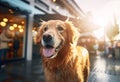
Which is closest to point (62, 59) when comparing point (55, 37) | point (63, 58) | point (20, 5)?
point (63, 58)

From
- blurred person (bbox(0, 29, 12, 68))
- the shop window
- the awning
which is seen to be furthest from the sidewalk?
the awning

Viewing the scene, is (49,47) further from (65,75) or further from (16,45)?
(16,45)

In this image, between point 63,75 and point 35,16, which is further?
point 35,16

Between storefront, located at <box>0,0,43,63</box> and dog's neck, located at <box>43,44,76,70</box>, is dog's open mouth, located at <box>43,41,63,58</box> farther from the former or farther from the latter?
storefront, located at <box>0,0,43,63</box>

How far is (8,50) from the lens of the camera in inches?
390

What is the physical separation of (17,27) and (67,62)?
791 centimetres

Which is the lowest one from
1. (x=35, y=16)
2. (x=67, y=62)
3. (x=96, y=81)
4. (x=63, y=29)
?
(x=96, y=81)

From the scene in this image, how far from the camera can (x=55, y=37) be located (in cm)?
255

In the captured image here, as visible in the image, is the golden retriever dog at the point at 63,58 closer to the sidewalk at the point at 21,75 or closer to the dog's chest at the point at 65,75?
the dog's chest at the point at 65,75

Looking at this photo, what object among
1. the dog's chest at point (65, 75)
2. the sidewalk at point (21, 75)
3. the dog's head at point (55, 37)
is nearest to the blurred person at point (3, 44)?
the sidewalk at point (21, 75)

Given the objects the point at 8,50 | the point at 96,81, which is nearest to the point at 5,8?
the point at 8,50

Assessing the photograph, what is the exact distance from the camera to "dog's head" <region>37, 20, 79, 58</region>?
2541mm

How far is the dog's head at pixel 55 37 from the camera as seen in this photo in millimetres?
2541

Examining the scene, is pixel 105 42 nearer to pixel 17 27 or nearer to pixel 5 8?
pixel 17 27
